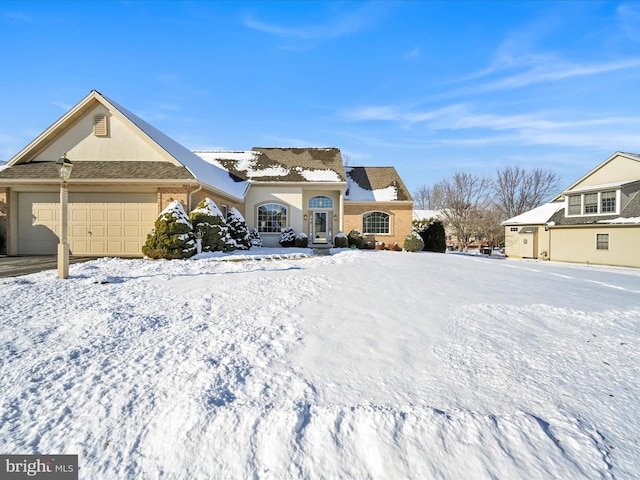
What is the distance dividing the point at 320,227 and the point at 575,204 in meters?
18.4

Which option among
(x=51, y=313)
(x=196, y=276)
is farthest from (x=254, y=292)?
(x=51, y=313)

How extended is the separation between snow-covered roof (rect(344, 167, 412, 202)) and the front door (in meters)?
2.06

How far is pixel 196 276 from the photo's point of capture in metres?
7.65

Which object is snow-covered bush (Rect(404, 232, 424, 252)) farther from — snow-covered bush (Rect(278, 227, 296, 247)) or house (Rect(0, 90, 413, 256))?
house (Rect(0, 90, 413, 256))

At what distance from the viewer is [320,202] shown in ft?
61.2

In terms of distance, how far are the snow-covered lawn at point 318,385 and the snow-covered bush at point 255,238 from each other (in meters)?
9.99

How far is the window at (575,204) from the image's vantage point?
21547mm

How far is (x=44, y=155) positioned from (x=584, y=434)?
688 inches

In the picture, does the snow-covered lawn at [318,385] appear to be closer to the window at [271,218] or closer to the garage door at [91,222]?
the garage door at [91,222]

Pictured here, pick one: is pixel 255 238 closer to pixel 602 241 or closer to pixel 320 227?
pixel 320 227

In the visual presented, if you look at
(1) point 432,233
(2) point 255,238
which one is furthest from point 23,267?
(1) point 432,233

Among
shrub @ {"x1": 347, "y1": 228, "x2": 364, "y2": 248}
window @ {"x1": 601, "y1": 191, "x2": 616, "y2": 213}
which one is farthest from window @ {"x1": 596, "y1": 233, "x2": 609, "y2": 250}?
shrub @ {"x1": 347, "y1": 228, "x2": 364, "y2": 248}

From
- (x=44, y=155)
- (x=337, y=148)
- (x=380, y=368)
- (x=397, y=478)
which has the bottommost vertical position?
(x=397, y=478)

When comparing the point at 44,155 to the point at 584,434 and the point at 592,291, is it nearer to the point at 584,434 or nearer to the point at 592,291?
the point at 584,434
